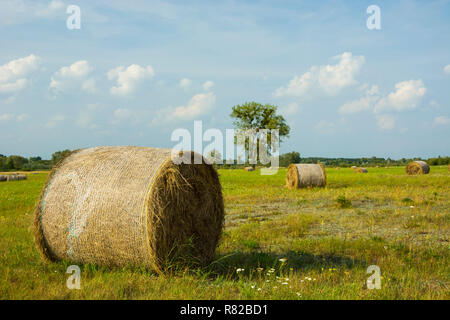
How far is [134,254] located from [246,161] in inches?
2692

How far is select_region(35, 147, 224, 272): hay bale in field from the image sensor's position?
631cm

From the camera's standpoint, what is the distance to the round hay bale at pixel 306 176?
2302 centimetres

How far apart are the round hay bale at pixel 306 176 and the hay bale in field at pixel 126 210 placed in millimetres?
16012

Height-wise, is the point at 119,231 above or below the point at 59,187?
below

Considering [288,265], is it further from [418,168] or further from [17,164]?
[17,164]

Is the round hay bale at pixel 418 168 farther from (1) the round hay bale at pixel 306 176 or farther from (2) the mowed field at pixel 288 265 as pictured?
(2) the mowed field at pixel 288 265

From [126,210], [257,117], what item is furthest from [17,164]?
[126,210]

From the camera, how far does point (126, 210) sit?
6.32 metres

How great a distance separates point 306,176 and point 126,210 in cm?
1809

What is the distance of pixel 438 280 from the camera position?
641 centimetres
